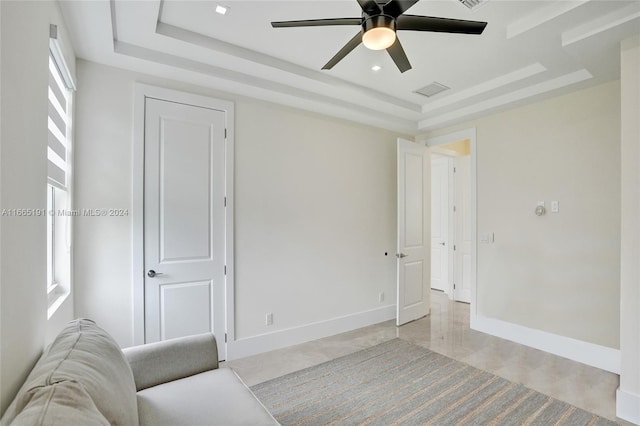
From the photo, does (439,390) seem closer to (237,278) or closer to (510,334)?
(510,334)

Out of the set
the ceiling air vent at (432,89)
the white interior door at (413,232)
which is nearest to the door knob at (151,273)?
the white interior door at (413,232)

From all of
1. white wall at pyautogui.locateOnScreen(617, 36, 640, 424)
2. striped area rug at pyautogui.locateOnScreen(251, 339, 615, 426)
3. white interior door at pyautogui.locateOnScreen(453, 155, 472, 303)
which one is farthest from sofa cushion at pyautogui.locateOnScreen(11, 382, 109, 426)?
white interior door at pyautogui.locateOnScreen(453, 155, 472, 303)

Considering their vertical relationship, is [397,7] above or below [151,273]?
above

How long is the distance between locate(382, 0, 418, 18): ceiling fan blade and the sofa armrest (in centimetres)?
218

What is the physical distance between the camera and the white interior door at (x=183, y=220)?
2752 millimetres

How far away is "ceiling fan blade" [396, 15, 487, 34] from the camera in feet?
5.48

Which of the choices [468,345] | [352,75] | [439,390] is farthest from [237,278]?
[468,345]

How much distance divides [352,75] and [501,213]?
7.81ft

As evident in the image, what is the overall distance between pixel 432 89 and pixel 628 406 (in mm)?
3180

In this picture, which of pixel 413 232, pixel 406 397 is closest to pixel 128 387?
pixel 406 397

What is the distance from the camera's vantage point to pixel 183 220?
9.46ft

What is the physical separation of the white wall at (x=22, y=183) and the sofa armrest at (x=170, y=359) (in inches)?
19.2

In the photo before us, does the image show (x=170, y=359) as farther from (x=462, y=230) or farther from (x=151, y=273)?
(x=462, y=230)

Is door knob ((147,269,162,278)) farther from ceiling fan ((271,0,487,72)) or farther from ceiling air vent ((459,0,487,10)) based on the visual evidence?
ceiling air vent ((459,0,487,10))
